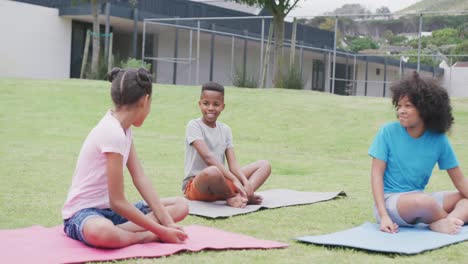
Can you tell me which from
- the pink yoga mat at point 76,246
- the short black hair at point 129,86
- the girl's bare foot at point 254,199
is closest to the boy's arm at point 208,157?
the girl's bare foot at point 254,199

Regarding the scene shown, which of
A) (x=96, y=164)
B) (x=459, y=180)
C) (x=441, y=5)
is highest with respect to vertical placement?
(x=441, y=5)

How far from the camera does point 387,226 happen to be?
407 centimetres

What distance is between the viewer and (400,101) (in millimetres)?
4207

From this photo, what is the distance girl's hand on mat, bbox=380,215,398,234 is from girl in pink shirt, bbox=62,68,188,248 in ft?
4.11

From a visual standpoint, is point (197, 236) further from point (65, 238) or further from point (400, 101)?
point (400, 101)

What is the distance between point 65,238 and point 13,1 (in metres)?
19.5

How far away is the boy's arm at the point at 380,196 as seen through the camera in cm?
408

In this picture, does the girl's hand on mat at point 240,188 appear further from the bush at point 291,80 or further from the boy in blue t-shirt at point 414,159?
the bush at point 291,80

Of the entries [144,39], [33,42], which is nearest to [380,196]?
[144,39]

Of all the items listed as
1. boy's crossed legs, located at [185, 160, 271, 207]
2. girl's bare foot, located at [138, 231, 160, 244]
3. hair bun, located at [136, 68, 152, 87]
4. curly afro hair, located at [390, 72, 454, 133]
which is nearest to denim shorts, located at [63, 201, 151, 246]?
girl's bare foot, located at [138, 231, 160, 244]

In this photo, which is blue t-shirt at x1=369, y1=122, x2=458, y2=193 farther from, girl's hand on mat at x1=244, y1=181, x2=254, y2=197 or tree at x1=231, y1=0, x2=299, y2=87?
tree at x1=231, y1=0, x2=299, y2=87

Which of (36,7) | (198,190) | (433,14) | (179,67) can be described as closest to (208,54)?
(179,67)

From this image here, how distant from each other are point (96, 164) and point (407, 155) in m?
1.95

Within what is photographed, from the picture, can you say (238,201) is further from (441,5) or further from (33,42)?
(441,5)
